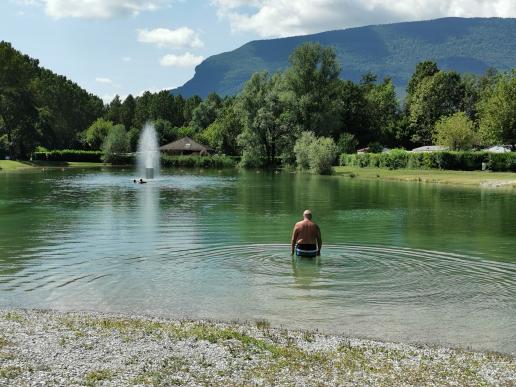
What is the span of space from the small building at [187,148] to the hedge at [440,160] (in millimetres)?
65535

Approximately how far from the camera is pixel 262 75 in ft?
419

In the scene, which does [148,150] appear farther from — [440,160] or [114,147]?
[440,160]

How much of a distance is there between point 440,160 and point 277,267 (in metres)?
78.2

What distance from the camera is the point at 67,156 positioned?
493 feet

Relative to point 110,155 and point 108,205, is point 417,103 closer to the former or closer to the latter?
point 110,155

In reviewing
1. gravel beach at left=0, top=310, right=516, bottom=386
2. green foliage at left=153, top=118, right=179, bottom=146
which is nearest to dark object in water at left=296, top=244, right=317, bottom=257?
gravel beach at left=0, top=310, right=516, bottom=386

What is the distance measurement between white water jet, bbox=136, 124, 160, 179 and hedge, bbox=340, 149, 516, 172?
160ft

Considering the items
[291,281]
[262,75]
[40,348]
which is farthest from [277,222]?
[262,75]

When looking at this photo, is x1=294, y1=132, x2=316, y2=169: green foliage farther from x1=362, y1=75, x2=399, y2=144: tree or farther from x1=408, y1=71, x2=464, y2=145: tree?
x1=408, y1=71, x2=464, y2=145: tree

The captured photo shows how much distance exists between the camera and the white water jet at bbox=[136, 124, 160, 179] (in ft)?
482

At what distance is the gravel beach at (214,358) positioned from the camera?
9.91m

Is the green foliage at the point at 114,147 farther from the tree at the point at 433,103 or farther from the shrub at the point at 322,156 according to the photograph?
the tree at the point at 433,103

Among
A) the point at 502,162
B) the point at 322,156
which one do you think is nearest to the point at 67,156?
the point at 322,156

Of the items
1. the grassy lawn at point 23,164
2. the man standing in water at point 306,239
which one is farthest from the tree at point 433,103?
the man standing in water at point 306,239
